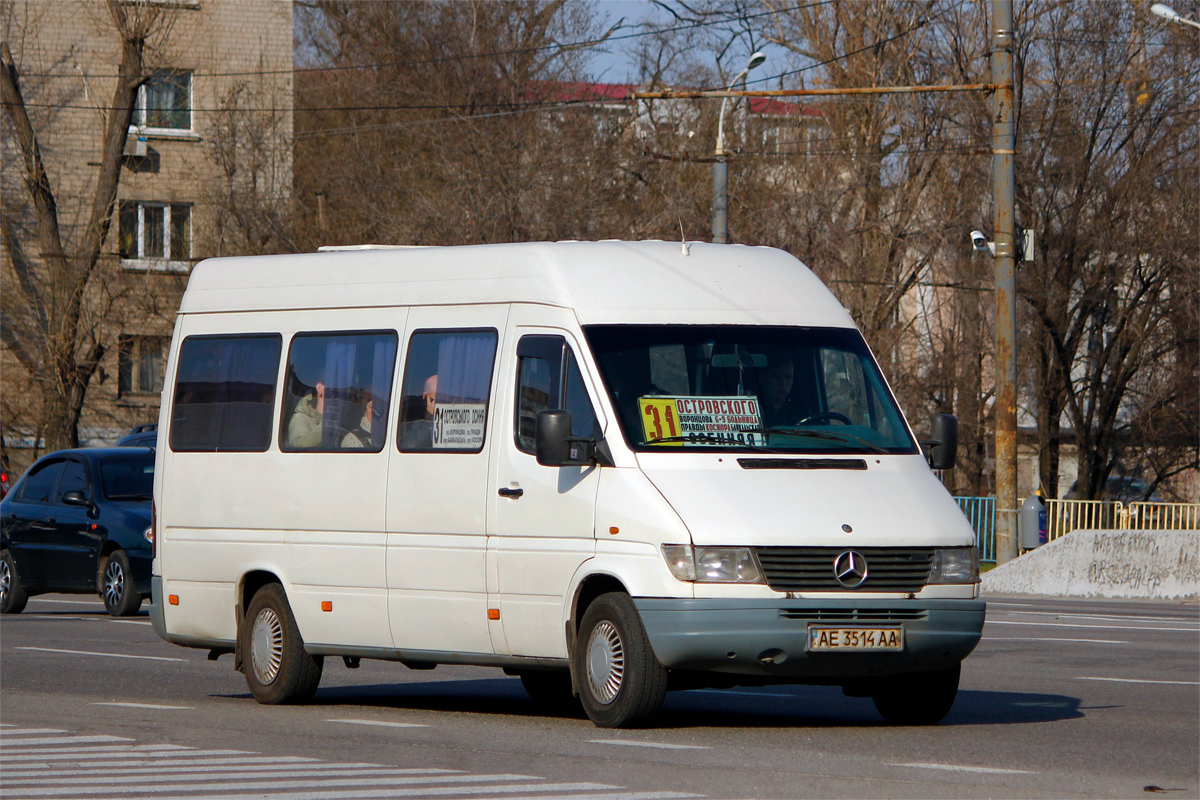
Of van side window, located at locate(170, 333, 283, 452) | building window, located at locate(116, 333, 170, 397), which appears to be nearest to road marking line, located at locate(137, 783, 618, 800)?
van side window, located at locate(170, 333, 283, 452)

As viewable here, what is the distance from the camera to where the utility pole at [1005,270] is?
86.9ft

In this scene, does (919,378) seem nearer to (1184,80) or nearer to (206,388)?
(1184,80)

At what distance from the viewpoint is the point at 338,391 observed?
1145 cm

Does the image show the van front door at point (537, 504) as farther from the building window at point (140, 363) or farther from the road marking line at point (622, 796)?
the building window at point (140, 363)

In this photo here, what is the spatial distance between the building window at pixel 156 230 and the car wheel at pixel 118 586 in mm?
26826

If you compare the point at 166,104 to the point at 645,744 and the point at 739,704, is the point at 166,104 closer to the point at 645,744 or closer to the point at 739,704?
the point at 739,704

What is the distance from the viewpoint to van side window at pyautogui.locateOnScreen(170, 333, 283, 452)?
11.9 metres

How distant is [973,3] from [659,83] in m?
7.40

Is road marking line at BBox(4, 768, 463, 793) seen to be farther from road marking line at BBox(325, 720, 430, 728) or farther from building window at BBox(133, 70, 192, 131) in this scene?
building window at BBox(133, 70, 192, 131)

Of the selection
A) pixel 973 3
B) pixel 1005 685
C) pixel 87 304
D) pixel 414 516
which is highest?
pixel 973 3

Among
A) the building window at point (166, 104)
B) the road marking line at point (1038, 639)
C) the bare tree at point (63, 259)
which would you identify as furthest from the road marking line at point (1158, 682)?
the building window at point (166, 104)

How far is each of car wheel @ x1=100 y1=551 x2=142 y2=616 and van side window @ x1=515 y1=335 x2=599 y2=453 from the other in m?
10.1

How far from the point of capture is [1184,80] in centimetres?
3725

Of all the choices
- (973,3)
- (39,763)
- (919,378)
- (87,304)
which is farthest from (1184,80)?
(39,763)
